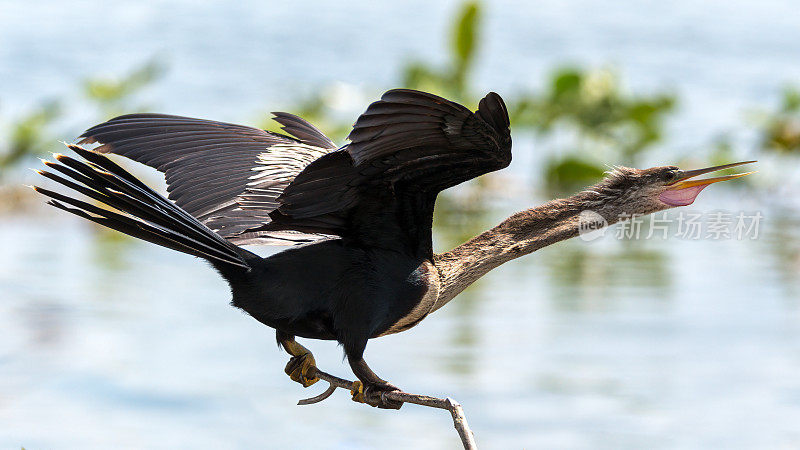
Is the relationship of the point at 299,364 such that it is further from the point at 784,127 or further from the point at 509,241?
the point at 784,127

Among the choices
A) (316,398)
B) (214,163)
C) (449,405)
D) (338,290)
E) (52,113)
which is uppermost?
(52,113)

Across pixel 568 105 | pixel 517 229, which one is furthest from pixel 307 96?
pixel 517 229

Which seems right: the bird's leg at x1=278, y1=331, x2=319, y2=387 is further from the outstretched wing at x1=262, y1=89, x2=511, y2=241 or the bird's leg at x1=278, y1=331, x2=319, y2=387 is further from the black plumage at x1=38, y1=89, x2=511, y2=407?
the outstretched wing at x1=262, y1=89, x2=511, y2=241

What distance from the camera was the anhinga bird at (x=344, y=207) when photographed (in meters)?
2.83

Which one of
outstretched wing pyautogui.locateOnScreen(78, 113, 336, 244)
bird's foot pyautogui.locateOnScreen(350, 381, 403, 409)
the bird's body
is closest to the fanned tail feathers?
the bird's body

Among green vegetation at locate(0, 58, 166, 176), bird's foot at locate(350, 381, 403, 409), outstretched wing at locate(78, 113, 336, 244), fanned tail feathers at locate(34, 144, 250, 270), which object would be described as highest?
green vegetation at locate(0, 58, 166, 176)

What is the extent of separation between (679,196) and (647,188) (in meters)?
0.10

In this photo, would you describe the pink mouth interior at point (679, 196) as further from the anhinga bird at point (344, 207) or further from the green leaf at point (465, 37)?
the green leaf at point (465, 37)

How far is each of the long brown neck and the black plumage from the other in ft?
0.26

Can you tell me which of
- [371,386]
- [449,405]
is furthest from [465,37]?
[449,405]

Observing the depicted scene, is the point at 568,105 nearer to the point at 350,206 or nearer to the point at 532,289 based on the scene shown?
the point at 532,289

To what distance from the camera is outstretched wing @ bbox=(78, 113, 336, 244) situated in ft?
11.4

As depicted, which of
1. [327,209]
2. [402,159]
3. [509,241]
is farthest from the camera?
[509,241]

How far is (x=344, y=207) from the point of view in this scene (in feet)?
10.2
